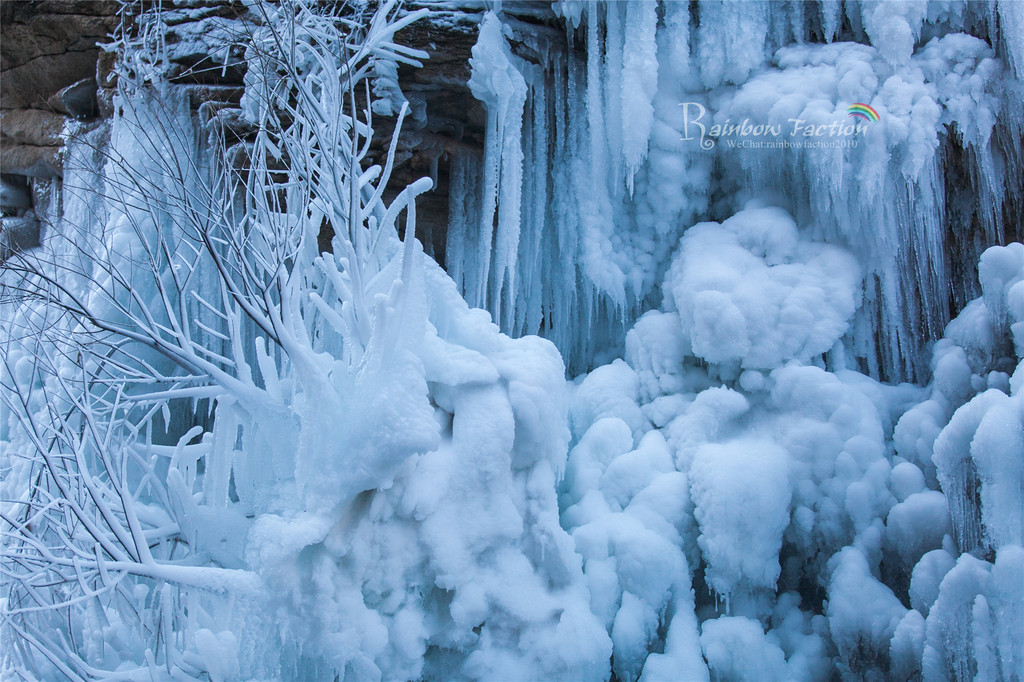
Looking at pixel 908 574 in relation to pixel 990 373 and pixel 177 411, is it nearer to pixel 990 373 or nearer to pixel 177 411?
pixel 990 373

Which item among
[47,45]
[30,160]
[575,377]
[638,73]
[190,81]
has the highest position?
[47,45]

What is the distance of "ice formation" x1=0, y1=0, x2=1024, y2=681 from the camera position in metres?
2.86

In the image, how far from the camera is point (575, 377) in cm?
511

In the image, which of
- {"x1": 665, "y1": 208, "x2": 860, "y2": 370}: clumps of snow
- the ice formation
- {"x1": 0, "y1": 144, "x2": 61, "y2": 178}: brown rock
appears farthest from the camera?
{"x1": 0, "y1": 144, "x2": 61, "y2": 178}: brown rock

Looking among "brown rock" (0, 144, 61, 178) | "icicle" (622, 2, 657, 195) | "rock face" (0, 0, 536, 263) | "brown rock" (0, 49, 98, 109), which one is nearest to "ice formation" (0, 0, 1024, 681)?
"icicle" (622, 2, 657, 195)

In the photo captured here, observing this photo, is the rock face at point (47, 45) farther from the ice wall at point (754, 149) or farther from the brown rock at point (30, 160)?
the ice wall at point (754, 149)

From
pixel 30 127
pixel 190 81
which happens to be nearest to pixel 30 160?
pixel 30 127

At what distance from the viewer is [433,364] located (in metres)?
3.29

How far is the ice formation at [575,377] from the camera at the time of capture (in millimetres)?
2859

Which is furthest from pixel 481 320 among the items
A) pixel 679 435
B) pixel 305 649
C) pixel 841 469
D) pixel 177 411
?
pixel 177 411

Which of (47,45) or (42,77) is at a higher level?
(47,45)

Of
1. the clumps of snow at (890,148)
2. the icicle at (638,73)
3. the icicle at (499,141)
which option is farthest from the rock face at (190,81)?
the clumps of snow at (890,148)

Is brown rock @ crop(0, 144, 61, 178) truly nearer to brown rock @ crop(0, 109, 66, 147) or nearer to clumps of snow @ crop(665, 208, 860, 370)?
brown rock @ crop(0, 109, 66, 147)

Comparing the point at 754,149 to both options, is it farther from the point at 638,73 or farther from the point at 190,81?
the point at 190,81
